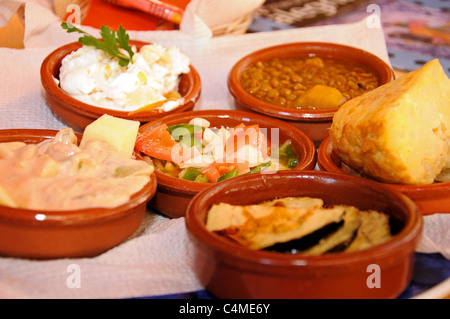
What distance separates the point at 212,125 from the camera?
324 centimetres

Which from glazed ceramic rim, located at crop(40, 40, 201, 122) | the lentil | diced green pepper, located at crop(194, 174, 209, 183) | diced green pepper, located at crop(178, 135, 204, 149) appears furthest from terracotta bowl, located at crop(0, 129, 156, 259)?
the lentil

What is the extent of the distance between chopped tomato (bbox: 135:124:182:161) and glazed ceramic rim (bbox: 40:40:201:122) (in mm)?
276

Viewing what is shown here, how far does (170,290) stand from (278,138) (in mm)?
1286

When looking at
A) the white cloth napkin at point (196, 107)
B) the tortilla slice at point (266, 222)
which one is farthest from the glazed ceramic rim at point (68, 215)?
the tortilla slice at point (266, 222)

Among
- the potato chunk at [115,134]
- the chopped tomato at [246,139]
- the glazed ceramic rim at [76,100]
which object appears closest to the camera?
the potato chunk at [115,134]

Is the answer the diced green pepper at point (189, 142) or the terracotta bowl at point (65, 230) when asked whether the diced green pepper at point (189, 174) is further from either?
the terracotta bowl at point (65, 230)

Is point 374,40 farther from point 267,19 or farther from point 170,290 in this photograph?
point 170,290

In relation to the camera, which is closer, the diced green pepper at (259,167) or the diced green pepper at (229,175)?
the diced green pepper at (229,175)

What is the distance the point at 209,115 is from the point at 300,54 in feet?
3.76

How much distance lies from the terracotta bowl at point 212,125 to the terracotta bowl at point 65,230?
0.29 m

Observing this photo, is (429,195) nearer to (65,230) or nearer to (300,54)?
(65,230)

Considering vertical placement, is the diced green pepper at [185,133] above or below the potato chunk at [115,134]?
below

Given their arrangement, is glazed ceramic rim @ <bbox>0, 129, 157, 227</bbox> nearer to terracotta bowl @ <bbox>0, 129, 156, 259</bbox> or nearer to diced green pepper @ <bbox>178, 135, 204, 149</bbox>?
terracotta bowl @ <bbox>0, 129, 156, 259</bbox>

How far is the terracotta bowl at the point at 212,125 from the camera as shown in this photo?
259 cm
